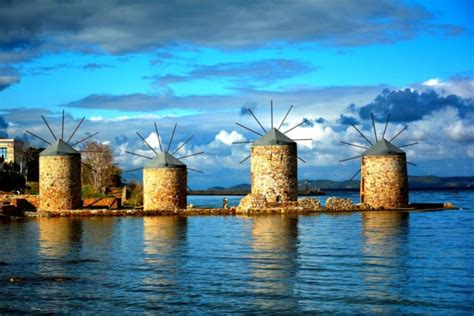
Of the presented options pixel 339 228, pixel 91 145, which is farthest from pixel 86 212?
pixel 91 145

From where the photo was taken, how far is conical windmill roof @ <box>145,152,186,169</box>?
3856 centimetres

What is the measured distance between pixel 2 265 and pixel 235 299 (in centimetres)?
730

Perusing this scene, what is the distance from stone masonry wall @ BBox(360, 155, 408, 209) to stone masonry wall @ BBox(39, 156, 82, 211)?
53.6 feet

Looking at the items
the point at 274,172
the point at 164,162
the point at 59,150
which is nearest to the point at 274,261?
the point at 274,172

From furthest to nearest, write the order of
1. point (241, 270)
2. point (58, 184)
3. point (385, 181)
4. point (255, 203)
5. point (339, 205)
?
point (339, 205) → point (385, 181) → point (58, 184) → point (255, 203) → point (241, 270)

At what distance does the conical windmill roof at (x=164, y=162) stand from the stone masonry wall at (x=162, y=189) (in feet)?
0.67

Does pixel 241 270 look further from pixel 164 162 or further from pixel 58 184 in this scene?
pixel 58 184

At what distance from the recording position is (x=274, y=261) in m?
17.3

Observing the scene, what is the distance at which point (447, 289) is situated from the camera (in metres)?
13.1

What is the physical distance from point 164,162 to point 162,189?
4.96 ft

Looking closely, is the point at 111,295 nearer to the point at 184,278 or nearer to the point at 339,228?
the point at 184,278

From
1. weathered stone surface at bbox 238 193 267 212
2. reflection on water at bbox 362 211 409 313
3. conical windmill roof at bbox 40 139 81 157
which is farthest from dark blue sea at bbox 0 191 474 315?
conical windmill roof at bbox 40 139 81 157

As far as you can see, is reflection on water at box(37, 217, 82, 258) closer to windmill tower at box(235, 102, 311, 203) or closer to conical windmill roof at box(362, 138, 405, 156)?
windmill tower at box(235, 102, 311, 203)

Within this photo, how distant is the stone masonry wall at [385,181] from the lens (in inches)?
1542
